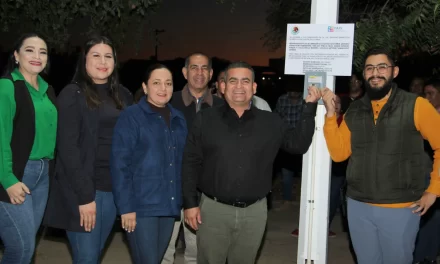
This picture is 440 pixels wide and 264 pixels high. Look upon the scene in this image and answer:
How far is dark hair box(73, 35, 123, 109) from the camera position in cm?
412

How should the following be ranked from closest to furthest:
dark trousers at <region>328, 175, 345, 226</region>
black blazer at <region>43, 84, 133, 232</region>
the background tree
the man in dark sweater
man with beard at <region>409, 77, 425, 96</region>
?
black blazer at <region>43, 84, 133, 232</region>
the man in dark sweater
the background tree
man with beard at <region>409, 77, 425, 96</region>
dark trousers at <region>328, 175, 345, 226</region>

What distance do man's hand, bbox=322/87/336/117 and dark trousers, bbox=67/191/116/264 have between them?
1.95 meters

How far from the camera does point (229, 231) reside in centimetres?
431

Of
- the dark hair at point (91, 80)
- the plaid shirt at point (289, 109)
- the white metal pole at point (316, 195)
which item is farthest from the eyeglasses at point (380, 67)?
the plaid shirt at point (289, 109)

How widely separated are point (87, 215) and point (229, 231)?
1.17 m

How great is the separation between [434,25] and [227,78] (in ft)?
8.57

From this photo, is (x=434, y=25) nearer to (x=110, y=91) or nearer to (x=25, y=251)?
(x=110, y=91)

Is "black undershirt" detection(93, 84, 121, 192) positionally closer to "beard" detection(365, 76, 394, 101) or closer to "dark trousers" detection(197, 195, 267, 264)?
"dark trousers" detection(197, 195, 267, 264)

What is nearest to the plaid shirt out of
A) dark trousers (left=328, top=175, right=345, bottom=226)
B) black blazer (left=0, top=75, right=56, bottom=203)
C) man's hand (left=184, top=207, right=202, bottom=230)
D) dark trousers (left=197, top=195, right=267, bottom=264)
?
dark trousers (left=328, top=175, right=345, bottom=226)

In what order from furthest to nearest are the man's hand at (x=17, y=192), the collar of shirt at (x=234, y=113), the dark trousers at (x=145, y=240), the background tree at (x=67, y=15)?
the background tree at (x=67, y=15) → the collar of shirt at (x=234, y=113) → the dark trousers at (x=145, y=240) → the man's hand at (x=17, y=192)

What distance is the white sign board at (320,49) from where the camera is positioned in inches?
176

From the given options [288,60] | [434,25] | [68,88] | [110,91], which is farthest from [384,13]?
[68,88]

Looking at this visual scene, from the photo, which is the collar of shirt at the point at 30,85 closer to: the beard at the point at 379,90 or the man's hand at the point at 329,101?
the man's hand at the point at 329,101

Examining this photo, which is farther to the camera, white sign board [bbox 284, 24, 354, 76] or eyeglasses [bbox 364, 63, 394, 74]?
white sign board [bbox 284, 24, 354, 76]
